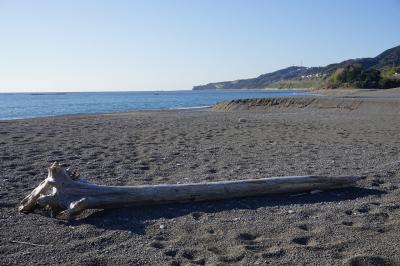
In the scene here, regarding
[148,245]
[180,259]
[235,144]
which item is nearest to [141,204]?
[148,245]

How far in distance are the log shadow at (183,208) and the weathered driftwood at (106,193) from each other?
8cm

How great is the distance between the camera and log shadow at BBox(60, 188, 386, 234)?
5070 mm

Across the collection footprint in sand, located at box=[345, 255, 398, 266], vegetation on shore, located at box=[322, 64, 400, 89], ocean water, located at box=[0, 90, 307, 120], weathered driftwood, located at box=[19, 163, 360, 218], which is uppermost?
vegetation on shore, located at box=[322, 64, 400, 89]

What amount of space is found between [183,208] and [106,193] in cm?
98

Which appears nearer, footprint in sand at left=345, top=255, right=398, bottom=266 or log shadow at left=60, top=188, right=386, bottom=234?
footprint in sand at left=345, top=255, right=398, bottom=266

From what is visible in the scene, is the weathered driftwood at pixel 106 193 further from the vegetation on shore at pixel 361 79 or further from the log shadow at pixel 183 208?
the vegetation on shore at pixel 361 79

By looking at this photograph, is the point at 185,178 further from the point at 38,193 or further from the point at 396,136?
the point at 396,136

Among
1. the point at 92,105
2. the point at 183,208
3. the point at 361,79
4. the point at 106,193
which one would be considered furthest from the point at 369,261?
the point at 361,79

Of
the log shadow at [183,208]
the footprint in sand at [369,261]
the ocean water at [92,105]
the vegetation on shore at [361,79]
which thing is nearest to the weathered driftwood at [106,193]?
the log shadow at [183,208]

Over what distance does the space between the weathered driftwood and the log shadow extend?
0.27 ft

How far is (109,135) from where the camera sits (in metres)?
14.2

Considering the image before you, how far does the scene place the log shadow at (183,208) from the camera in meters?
→ 5.07

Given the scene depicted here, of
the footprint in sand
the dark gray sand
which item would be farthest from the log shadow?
the footprint in sand

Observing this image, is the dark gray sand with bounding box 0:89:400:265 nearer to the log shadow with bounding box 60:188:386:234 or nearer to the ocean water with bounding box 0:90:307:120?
the log shadow with bounding box 60:188:386:234
